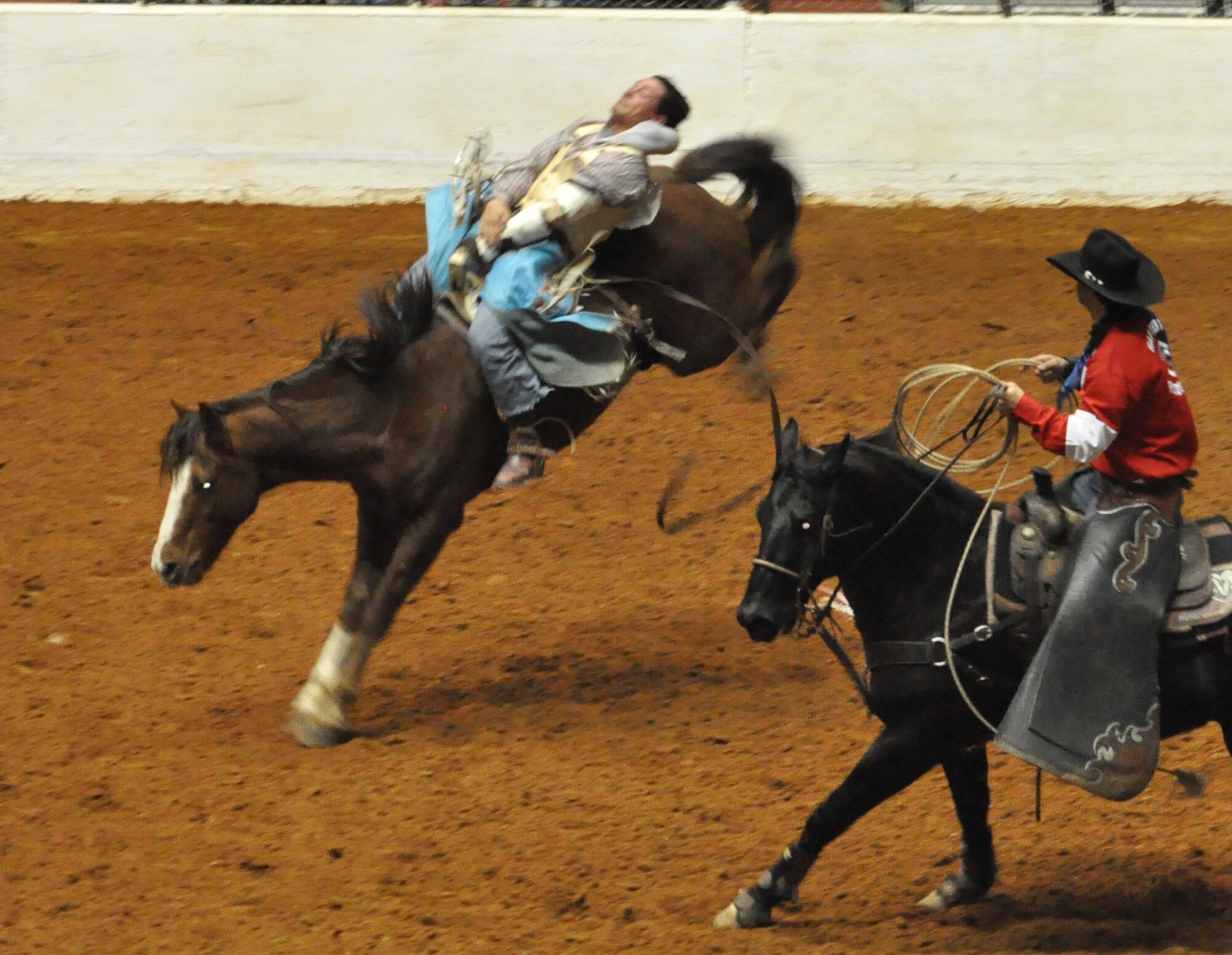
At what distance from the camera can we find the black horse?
4.68 m

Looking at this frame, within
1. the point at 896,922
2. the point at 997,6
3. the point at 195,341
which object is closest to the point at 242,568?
the point at 195,341

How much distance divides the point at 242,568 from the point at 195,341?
234cm

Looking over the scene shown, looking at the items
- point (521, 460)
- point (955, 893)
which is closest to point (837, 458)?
point (955, 893)

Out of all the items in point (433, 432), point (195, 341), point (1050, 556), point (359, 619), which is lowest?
point (195, 341)

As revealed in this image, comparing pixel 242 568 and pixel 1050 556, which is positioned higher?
pixel 1050 556

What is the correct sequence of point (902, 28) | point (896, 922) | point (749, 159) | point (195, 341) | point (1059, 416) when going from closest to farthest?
point (1059, 416)
point (896, 922)
point (749, 159)
point (195, 341)
point (902, 28)

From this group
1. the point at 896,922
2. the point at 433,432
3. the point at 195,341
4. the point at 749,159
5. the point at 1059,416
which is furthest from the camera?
the point at 195,341

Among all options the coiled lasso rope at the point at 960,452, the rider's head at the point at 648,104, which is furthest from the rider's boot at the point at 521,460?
the coiled lasso rope at the point at 960,452

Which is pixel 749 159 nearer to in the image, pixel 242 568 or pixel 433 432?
pixel 433 432

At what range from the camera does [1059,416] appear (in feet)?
14.6

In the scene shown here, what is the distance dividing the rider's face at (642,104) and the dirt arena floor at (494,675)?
2170 millimetres

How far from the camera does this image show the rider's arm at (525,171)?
6824mm

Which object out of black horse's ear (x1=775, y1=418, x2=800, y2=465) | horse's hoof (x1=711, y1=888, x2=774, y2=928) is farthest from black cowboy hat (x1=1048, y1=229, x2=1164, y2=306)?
horse's hoof (x1=711, y1=888, x2=774, y2=928)

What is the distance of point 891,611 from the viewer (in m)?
4.86
